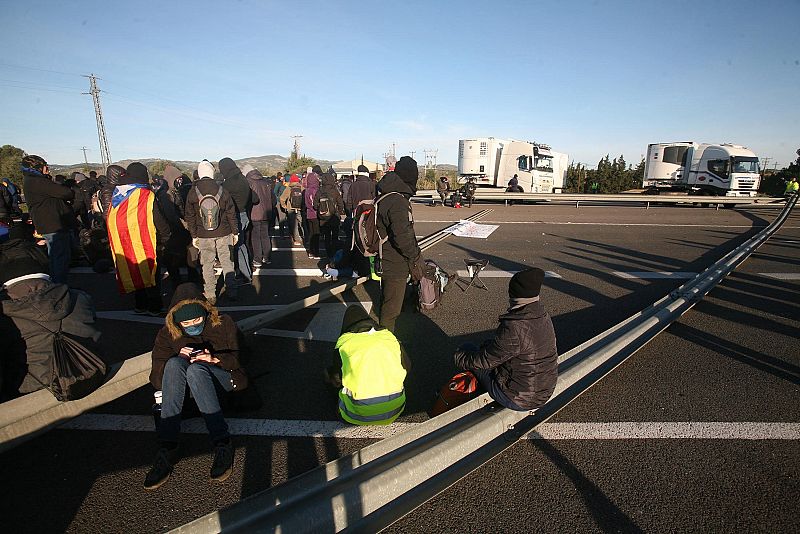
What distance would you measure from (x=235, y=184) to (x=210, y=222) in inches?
60.7

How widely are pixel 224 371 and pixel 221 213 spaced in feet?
10.3

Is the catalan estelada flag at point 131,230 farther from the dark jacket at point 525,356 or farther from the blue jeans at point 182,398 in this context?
the dark jacket at point 525,356

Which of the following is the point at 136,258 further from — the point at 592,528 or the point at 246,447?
the point at 592,528

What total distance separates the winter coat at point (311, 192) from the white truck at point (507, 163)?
745 inches

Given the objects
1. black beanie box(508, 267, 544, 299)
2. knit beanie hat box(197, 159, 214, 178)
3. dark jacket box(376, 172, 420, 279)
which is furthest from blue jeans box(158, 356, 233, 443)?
knit beanie hat box(197, 159, 214, 178)

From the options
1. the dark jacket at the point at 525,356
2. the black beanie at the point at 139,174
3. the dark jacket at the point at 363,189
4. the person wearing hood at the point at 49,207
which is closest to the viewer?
the dark jacket at the point at 525,356

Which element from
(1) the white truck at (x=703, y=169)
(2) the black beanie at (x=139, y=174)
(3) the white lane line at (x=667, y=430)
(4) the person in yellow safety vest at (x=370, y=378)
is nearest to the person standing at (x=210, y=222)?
(2) the black beanie at (x=139, y=174)

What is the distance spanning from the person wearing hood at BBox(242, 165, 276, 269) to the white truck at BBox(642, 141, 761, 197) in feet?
88.9

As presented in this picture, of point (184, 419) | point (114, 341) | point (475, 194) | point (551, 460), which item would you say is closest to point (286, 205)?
point (114, 341)

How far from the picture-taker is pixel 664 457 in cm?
287

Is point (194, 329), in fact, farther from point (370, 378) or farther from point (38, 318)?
point (370, 378)

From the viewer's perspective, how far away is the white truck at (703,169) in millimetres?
23672

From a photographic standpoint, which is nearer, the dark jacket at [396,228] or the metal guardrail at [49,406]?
the metal guardrail at [49,406]

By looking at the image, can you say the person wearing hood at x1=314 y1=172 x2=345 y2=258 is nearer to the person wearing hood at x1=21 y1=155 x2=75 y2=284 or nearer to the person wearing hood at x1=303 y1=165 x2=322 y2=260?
the person wearing hood at x1=303 y1=165 x2=322 y2=260
